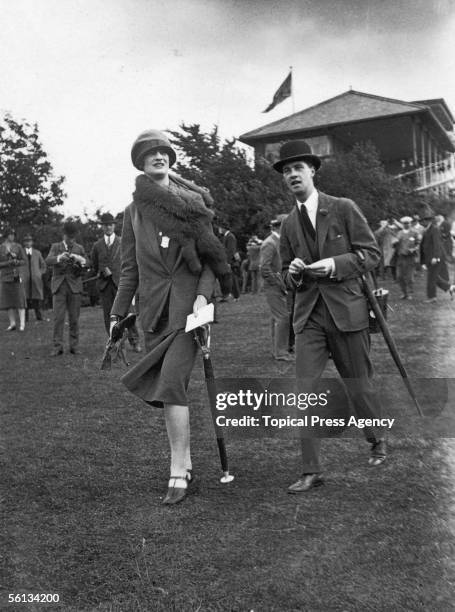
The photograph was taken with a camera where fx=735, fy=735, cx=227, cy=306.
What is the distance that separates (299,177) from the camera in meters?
4.39

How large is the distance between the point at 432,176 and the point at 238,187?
1229 centimetres

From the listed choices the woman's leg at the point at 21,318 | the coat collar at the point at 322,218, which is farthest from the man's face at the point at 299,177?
the woman's leg at the point at 21,318

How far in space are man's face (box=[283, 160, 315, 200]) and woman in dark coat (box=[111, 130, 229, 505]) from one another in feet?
1.73

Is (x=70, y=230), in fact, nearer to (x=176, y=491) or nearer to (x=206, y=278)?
(x=206, y=278)

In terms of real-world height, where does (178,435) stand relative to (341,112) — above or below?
below

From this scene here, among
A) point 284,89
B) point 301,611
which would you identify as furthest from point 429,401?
point 284,89

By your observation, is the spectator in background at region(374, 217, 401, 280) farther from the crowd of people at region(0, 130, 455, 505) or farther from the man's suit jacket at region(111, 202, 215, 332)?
the man's suit jacket at region(111, 202, 215, 332)

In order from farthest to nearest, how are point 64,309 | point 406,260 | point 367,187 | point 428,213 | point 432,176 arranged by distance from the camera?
point 432,176, point 367,187, point 428,213, point 406,260, point 64,309

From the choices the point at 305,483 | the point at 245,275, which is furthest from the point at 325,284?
the point at 245,275

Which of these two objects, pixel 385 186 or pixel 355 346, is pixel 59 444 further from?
pixel 385 186

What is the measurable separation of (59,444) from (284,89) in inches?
220

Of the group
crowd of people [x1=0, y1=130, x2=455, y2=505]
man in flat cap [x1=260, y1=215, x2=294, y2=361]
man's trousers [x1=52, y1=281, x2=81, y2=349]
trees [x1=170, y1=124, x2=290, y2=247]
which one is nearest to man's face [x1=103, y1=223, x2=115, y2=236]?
man's trousers [x1=52, y1=281, x2=81, y2=349]

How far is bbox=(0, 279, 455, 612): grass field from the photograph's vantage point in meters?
2.95

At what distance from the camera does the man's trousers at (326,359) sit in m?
4.33
